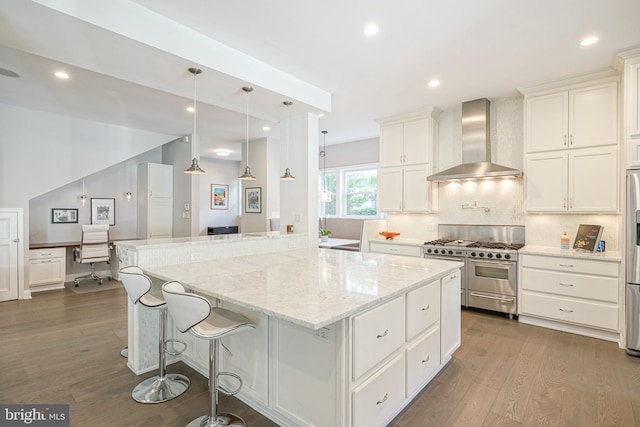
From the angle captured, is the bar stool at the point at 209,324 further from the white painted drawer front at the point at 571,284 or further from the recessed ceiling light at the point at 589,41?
the recessed ceiling light at the point at 589,41

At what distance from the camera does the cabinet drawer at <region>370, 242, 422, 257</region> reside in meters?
4.63

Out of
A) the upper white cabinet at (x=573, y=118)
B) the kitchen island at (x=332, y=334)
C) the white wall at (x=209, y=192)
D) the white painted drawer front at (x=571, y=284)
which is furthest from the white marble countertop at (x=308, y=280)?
the white wall at (x=209, y=192)

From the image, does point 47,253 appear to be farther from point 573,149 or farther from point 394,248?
point 573,149

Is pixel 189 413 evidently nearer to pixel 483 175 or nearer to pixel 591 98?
pixel 483 175

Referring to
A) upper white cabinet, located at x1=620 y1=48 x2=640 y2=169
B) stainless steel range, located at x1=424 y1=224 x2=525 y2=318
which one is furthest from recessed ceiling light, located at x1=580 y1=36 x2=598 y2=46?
stainless steel range, located at x1=424 y1=224 x2=525 y2=318

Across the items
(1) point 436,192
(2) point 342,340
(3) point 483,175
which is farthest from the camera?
(1) point 436,192

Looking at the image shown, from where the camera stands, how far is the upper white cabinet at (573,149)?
338cm

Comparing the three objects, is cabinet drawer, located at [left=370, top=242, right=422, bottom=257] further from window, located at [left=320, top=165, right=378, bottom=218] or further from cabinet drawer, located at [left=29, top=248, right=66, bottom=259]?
cabinet drawer, located at [left=29, top=248, right=66, bottom=259]

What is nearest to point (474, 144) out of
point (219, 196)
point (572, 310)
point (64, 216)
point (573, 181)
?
point (573, 181)

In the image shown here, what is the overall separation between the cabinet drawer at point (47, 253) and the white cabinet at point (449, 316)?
20.1ft

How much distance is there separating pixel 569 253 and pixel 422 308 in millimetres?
2401

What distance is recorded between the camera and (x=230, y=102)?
3.67m

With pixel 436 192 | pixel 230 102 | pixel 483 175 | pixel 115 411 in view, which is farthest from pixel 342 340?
pixel 436 192

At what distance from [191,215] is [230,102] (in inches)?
137
